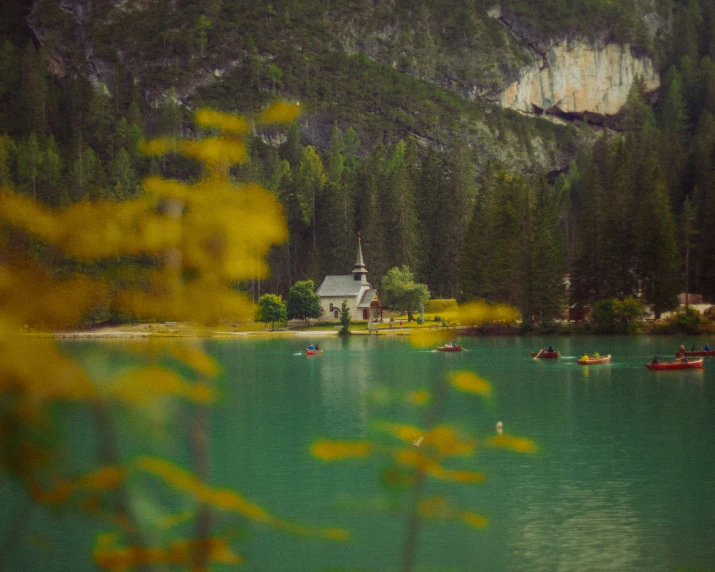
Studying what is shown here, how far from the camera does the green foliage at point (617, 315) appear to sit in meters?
72.8

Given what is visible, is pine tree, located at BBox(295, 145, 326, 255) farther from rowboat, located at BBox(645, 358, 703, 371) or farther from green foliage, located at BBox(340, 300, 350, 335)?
rowboat, located at BBox(645, 358, 703, 371)

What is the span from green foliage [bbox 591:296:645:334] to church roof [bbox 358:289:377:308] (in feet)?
91.3

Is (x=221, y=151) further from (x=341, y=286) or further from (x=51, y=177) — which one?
(x=51, y=177)

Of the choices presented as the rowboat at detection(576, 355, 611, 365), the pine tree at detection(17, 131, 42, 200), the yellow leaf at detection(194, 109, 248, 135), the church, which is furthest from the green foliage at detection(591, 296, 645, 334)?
the yellow leaf at detection(194, 109, 248, 135)

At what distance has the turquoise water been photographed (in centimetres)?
731

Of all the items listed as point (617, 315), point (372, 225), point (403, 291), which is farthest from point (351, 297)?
point (617, 315)

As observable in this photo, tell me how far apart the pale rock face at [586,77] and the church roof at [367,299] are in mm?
93669

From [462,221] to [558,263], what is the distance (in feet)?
89.6

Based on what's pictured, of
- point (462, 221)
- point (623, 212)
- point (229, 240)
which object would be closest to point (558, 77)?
point (462, 221)

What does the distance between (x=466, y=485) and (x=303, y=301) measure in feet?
233

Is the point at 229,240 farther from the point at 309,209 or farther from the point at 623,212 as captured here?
the point at 309,209

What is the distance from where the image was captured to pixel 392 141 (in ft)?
528

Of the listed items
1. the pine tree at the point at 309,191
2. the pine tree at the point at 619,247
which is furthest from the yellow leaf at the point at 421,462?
the pine tree at the point at 309,191

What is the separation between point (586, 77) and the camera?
18050cm
